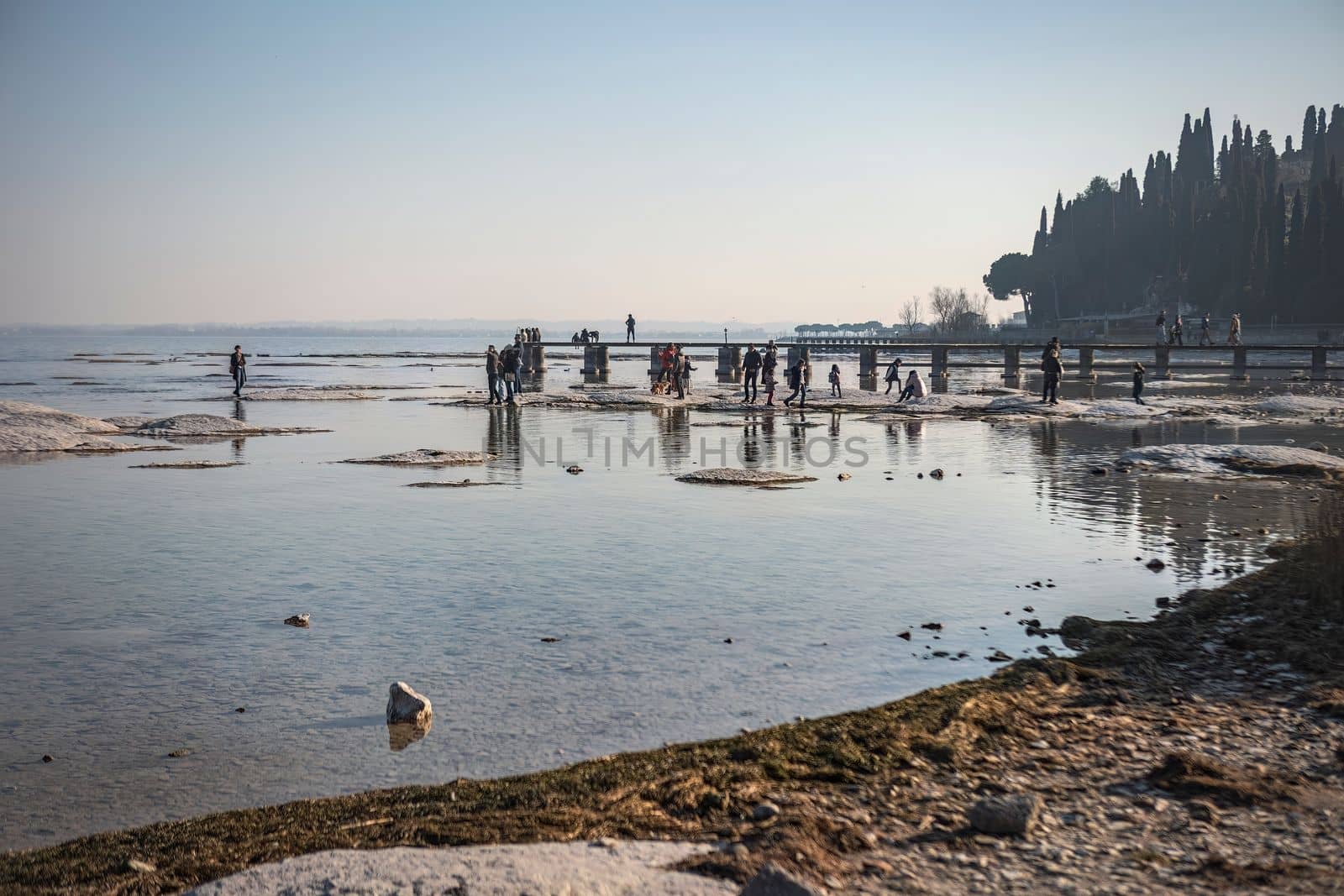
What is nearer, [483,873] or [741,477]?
[483,873]

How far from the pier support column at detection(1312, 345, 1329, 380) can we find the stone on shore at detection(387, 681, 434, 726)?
55.7 m

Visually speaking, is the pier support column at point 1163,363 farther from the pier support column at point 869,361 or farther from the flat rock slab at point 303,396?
the flat rock slab at point 303,396

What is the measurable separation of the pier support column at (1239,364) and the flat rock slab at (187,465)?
49716 millimetres

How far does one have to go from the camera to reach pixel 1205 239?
4318 inches

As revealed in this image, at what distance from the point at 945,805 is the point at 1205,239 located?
384 feet

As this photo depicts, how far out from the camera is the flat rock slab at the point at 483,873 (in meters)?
4.80

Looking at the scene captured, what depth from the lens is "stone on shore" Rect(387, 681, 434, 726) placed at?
24.3 ft

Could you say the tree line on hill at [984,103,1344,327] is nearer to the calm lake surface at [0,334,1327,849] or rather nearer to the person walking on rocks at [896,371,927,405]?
the person walking on rocks at [896,371,927,405]

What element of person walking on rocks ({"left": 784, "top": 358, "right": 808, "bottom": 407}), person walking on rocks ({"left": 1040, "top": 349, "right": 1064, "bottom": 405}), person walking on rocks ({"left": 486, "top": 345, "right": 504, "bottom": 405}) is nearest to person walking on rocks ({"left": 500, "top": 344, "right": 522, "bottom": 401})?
person walking on rocks ({"left": 486, "top": 345, "right": 504, "bottom": 405})

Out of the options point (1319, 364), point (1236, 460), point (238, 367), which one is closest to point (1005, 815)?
point (1236, 460)

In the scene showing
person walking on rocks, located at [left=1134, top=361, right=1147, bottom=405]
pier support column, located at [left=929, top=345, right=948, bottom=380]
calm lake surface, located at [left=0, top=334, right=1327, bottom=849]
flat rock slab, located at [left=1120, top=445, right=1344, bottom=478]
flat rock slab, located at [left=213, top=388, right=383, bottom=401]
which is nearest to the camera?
calm lake surface, located at [left=0, top=334, right=1327, bottom=849]

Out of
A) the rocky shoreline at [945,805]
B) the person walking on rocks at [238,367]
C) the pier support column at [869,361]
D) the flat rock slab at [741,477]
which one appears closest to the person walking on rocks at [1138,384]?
the pier support column at [869,361]

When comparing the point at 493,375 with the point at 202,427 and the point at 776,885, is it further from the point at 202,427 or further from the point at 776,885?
the point at 776,885

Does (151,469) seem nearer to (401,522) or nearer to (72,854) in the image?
(401,522)
